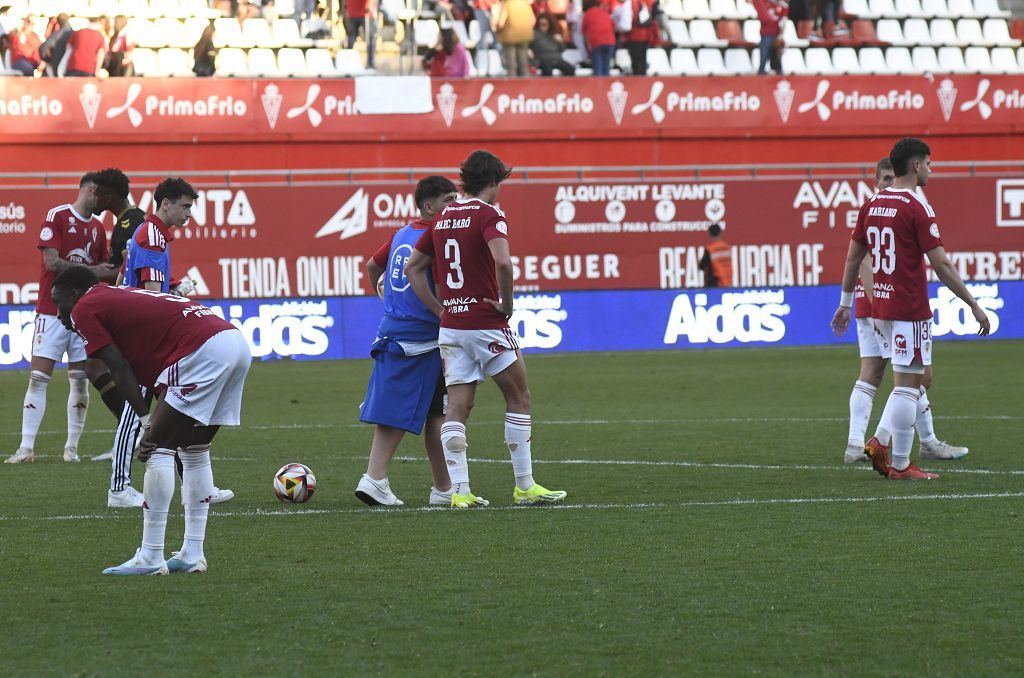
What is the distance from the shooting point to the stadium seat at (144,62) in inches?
1080

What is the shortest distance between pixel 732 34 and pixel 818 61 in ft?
5.99

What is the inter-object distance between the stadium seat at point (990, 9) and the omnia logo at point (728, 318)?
12.0 metres

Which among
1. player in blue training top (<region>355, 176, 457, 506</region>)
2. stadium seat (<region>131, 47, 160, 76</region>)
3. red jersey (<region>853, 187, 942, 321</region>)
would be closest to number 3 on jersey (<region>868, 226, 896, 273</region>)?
red jersey (<region>853, 187, 942, 321</region>)

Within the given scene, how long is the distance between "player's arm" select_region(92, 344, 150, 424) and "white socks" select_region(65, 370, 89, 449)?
201 inches

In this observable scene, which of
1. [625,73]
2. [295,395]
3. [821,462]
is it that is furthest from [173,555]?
[625,73]

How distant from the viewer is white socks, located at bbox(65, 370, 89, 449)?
1152 centimetres

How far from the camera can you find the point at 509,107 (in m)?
28.2

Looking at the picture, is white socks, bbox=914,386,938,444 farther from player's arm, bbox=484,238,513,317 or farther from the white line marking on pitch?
player's arm, bbox=484,238,513,317

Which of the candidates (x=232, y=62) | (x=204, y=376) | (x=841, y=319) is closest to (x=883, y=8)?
(x=232, y=62)

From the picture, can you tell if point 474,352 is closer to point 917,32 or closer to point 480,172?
point 480,172

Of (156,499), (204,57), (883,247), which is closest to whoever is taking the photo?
(156,499)

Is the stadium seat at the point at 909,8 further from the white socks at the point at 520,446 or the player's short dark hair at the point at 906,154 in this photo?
the white socks at the point at 520,446

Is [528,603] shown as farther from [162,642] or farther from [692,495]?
[692,495]

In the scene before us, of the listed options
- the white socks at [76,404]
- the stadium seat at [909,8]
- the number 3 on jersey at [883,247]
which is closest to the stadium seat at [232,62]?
the stadium seat at [909,8]
